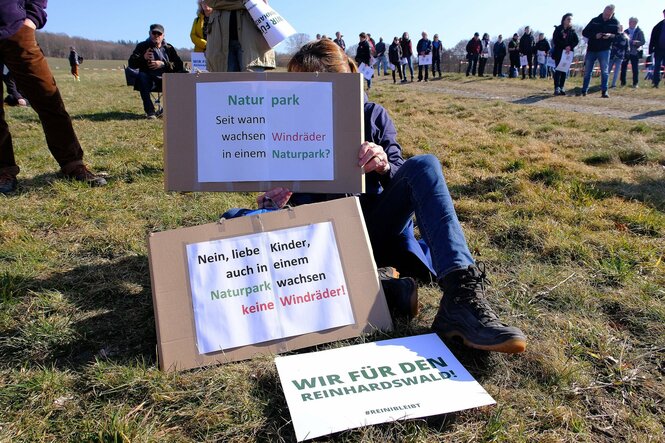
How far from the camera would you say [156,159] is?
5.05 meters

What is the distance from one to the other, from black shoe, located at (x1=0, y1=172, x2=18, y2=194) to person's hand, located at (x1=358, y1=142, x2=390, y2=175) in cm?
331

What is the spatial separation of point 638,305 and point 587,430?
0.92 m

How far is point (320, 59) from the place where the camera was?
2.20 m

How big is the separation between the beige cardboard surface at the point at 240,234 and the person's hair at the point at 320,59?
69cm

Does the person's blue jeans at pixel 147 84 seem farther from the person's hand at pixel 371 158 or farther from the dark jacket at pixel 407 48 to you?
the dark jacket at pixel 407 48

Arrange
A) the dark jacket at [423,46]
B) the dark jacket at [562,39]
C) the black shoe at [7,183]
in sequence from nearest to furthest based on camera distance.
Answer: the black shoe at [7,183] → the dark jacket at [562,39] → the dark jacket at [423,46]

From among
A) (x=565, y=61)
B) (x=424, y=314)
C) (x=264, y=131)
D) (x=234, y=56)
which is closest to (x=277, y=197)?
(x=264, y=131)

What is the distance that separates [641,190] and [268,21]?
3.22 meters

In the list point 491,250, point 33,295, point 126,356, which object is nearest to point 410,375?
point 126,356

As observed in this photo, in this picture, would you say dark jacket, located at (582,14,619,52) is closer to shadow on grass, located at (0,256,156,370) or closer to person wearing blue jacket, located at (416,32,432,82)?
person wearing blue jacket, located at (416,32,432,82)

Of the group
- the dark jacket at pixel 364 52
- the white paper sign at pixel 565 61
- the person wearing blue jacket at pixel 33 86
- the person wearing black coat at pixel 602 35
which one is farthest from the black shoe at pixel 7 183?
the dark jacket at pixel 364 52

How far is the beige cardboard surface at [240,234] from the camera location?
1712mm

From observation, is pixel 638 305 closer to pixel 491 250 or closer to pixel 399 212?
pixel 491 250

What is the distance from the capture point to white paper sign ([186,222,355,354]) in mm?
1762
